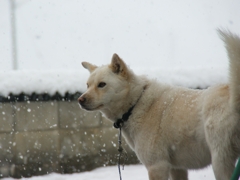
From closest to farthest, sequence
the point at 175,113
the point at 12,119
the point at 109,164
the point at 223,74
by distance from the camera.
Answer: the point at 175,113 < the point at 12,119 < the point at 109,164 < the point at 223,74

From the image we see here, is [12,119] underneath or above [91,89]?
underneath

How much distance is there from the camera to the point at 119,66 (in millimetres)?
3676

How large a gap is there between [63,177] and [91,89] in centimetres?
240

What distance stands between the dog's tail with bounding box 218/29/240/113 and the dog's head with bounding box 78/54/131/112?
116cm

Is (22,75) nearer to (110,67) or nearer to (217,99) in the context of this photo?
(110,67)

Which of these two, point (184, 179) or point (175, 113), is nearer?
point (175, 113)

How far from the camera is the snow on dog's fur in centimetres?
282

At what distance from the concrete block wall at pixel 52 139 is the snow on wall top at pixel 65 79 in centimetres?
22

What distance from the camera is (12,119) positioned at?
545 cm

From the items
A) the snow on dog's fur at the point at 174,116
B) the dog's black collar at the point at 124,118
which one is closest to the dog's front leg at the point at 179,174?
the snow on dog's fur at the point at 174,116

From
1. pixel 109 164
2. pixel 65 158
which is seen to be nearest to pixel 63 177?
pixel 65 158

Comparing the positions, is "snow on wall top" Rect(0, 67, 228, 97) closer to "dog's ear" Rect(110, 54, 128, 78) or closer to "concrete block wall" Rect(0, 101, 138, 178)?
"concrete block wall" Rect(0, 101, 138, 178)

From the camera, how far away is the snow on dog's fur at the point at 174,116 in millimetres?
2822

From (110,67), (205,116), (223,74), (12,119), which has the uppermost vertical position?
(110,67)
